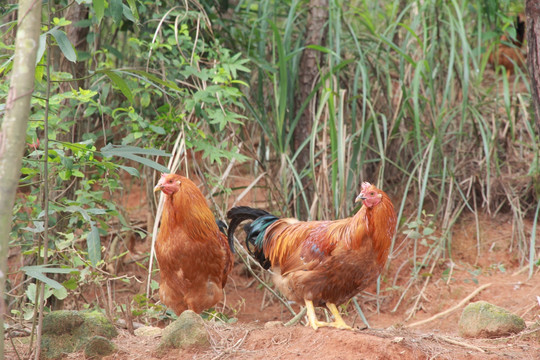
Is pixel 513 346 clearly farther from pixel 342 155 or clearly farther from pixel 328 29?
pixel 328 29

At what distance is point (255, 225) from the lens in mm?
4688

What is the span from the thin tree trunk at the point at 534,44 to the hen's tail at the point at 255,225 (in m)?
2.13

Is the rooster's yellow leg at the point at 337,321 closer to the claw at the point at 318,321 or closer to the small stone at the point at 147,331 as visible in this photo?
the claw at the point at 318,321

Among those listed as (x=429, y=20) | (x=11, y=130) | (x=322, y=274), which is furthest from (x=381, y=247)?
(x=429, y=20)

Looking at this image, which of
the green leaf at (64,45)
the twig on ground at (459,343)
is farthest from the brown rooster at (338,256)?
the green leaf at (64,45)

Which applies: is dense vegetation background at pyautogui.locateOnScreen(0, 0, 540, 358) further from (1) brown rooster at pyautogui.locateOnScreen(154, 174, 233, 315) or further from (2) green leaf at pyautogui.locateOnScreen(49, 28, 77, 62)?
(2) green leaf at pyautogui.locateOnScreen(49, 28, 77, 62)

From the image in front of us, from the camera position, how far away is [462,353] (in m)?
3.37

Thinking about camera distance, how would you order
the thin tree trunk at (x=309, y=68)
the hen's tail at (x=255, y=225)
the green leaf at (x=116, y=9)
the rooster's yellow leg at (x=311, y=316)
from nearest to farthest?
the green leaf at (x=116, y=9) < the rooster's yellow leg at (x=311, y=316) < the hen's tail at (x=255, y=225) < the thin tree trunk at (x=309, y=68)

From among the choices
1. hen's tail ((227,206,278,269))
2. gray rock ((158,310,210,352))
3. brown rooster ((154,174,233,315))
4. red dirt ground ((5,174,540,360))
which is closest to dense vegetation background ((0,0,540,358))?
red dirt ground ((5,174,540,360))

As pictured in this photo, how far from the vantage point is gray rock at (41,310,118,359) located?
11.6ft

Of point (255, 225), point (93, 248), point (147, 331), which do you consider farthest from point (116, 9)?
point (147, 331)

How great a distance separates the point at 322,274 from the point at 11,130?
2.34 metres

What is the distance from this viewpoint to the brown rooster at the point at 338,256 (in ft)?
12.2

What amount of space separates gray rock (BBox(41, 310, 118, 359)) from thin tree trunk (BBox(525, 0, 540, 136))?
118 inches
